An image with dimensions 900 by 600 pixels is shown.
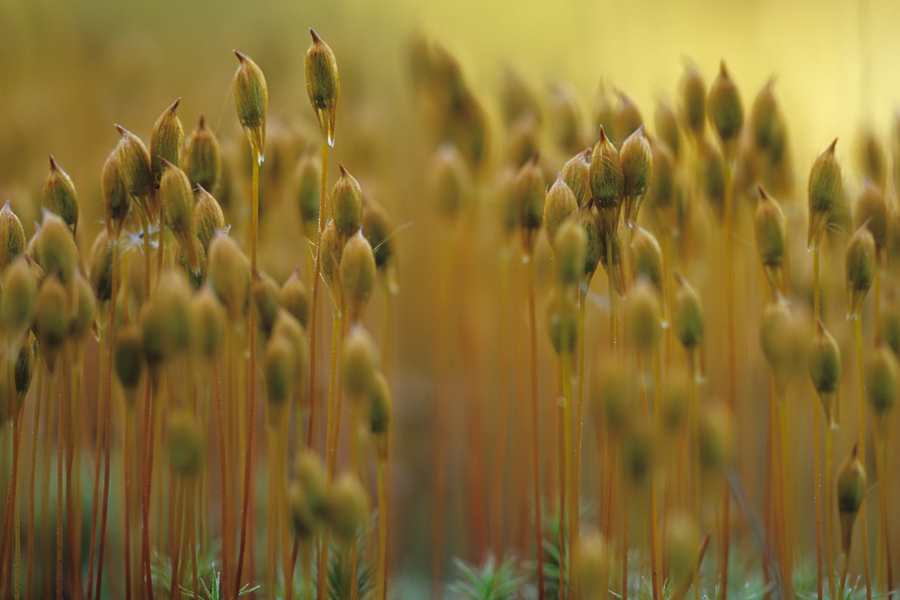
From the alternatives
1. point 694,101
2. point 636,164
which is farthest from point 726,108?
point 636,164

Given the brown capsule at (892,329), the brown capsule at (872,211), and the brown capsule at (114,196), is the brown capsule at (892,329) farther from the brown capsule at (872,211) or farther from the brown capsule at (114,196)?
the brown capsule at (114,196)

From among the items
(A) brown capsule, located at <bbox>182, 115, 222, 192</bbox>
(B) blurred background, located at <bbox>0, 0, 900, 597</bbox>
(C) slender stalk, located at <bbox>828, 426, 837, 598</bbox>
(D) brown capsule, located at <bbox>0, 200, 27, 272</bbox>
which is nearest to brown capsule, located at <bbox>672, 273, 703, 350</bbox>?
(C) slender stalk, located at <bbox>828, 426, 837, 598</bbox>

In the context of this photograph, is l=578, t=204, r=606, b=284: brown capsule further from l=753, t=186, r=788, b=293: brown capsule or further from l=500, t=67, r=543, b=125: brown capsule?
l=500, t=67, r=543, b=125: brown capsule

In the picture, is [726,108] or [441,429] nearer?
[726,108]

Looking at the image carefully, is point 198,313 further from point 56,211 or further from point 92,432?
point 92,432

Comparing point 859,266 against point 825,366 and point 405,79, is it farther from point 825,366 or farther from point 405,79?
point 405,79

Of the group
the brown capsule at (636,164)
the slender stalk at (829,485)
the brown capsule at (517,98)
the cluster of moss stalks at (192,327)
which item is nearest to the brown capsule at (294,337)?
the cluster of moss stalks at (192,327)

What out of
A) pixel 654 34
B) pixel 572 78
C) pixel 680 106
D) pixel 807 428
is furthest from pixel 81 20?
pixel 807 428
